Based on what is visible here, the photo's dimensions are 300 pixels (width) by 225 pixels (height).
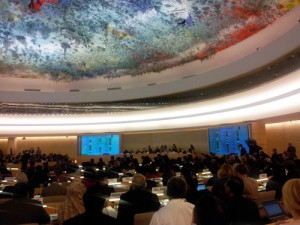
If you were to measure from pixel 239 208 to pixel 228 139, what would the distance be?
37.0 ft

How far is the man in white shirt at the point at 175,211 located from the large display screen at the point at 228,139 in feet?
33.9

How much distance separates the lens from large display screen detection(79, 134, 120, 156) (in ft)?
62.2

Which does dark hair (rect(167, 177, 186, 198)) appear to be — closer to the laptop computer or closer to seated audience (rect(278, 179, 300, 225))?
seated audience (rect(278, 179, 300, 225))

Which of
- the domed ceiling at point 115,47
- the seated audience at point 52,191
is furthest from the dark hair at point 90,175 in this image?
the domed ceiling at point 115,47

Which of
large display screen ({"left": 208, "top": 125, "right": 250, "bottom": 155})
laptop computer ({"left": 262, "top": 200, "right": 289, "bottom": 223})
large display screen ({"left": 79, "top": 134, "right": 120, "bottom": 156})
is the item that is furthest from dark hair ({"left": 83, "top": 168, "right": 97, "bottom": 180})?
large display screen ({"left": 79, "top": 134, "right": 120, "bottom": 156})

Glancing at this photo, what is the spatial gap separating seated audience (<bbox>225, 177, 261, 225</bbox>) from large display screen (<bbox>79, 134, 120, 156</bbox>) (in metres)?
16.1

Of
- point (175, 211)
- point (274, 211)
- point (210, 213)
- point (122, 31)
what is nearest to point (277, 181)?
point (274, 211)

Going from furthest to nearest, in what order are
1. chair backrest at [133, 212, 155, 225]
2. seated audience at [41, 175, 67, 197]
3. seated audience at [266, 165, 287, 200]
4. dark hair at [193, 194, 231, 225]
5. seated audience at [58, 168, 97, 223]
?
seated audience at [41, 175, 67, 197]
seated audience at [266, 165, 287, 200]
chair backrest at [133, 212, 155, 225]
seated audience at [58, 168, 97, 223]
dark hair at [193, 194, 231, 225]

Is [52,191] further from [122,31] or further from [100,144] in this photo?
[100,144]

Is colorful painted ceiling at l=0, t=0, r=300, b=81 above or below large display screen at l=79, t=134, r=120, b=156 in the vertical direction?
above

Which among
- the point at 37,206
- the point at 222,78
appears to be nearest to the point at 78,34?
the point at 222,78

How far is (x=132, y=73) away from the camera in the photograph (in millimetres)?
17688

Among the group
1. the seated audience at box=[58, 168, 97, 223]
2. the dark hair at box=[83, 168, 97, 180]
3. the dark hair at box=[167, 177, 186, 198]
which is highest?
the dark hair at box=[167, 177, 186, 198]

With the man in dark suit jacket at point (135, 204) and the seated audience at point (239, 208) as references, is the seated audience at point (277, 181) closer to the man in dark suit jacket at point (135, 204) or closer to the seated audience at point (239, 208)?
the seated audience at point (239, 208)
